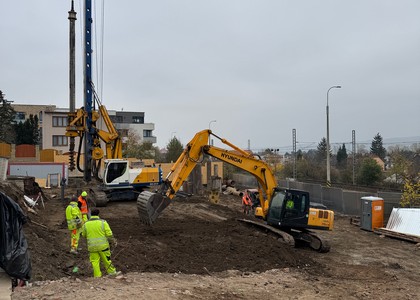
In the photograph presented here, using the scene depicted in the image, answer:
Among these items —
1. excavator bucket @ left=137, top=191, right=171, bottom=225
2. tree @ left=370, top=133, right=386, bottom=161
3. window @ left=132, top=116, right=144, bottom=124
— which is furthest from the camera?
window @ left=132, top=116, right=144, bottom=124

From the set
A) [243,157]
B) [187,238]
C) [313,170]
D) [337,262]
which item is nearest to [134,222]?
[187,238]

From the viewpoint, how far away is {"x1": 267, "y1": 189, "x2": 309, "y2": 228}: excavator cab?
15.1 metres

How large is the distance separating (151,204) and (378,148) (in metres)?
→ 77.0

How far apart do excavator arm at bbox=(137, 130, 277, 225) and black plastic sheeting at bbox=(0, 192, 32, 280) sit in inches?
230

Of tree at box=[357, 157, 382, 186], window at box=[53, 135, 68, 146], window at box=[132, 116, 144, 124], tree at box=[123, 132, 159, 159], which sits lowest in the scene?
tree at box=[357, 157, 382, 186]

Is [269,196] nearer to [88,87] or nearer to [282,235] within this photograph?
[282,235]

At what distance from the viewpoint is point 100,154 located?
25.1m

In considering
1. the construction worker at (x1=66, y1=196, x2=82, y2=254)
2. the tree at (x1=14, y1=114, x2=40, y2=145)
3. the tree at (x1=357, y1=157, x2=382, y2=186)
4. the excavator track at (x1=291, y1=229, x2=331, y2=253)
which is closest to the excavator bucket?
the construction worker at (x1=66, y1=196, x2=82, y2=254)

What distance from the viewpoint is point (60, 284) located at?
7.66m

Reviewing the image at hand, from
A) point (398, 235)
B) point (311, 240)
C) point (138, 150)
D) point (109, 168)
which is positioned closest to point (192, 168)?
point (311, 240)

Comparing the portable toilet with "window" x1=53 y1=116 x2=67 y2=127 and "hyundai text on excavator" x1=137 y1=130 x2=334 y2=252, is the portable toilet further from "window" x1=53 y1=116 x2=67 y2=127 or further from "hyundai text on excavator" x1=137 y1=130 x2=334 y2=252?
"window" x1=53 y1=116 x2=67 y2=127

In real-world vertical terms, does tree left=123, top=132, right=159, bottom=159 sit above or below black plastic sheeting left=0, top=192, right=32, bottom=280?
above

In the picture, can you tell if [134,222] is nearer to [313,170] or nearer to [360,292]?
[360,292]

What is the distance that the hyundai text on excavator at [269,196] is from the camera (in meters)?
14.6
